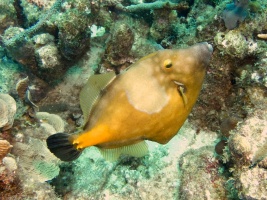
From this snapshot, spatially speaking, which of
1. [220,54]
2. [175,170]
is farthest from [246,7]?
[175,170]

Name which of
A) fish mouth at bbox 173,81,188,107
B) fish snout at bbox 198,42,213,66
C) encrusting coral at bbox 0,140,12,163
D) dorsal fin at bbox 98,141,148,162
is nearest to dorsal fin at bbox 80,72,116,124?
dorsal fin at bbox 98,141,148,162

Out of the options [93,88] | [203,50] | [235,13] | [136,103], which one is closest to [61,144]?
[93,88]

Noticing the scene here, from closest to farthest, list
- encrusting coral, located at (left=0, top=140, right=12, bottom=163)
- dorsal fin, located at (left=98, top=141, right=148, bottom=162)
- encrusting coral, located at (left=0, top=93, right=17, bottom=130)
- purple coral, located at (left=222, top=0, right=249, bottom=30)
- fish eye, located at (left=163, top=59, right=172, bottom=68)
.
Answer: fish eye, located at (left=163, top=59, right=172, bottom=68), dorsal fin, located at (left=98, top=141, right=148, bottom=162), encrusting coral, located at (left=0, top=140, right=12, bottom=163), encrusting coral, located at (left=0, top=93, right=17, bottom=130), purple coral, located at (left=222, top=0, right=249, bottom=30)

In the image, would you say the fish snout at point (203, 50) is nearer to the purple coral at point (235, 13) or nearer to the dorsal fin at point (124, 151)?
the dorsal fin at point (124, 151)

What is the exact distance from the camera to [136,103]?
2057 millimetres

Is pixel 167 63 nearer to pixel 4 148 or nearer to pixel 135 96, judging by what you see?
pixel 135 96

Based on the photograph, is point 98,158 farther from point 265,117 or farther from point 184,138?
point 265,117

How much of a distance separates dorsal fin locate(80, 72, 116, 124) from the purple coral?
241 centimetres

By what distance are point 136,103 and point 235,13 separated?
95.3 inches

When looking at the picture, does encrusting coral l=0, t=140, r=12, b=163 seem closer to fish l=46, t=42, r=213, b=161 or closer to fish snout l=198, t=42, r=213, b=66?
fish l=46, t=42, r=213, b=161

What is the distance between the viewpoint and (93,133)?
206 centimetres

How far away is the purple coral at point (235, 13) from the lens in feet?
12.4

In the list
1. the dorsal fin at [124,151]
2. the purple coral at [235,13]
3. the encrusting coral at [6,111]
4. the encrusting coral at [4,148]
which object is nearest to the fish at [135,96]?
the dorsal fin at [124,151]

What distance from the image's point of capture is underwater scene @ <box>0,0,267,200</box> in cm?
209
